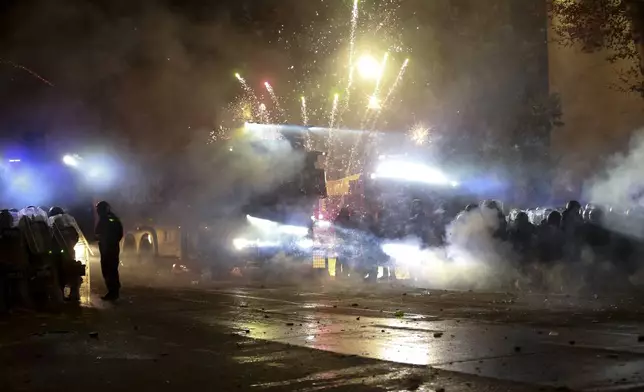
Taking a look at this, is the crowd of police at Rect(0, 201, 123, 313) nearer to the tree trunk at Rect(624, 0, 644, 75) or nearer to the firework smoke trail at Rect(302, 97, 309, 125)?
the tree trunk at Rect(624, 0, 644, 75)

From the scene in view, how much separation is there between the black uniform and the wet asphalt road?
24.5 inches

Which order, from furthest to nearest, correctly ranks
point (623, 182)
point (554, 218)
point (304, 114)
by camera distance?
point (304, 114) < point (623, 182) < point (554, 218)

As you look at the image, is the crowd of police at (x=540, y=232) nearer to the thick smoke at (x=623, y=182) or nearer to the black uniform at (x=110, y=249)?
the thick smoke at (x=623, y=182)

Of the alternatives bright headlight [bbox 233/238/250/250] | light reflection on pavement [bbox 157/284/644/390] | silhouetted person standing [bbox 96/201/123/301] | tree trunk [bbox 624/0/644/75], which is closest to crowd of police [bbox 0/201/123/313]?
silhouetted person standing [bbox 96/201/123/301]

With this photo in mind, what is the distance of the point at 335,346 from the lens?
6.23 metres

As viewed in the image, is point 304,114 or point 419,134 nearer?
point 304,114

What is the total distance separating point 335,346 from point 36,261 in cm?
499

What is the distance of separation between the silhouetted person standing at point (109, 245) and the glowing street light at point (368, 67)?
11.4 m

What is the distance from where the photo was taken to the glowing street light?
824 inches

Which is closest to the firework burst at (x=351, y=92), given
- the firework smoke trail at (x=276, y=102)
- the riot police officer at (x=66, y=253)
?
the firework smoke trail at (x=276, y=102)

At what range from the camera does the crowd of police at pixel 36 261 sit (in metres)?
9.01

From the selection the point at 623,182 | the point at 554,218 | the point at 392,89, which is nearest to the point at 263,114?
the point at 392,89

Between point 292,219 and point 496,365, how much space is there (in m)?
12.3

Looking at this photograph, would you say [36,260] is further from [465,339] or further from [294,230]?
[294,230]
